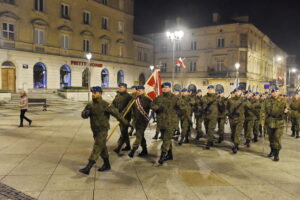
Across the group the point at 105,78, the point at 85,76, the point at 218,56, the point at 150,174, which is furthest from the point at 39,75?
the point at 218,56

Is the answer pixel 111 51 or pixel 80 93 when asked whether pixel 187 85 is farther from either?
pixel 80 93

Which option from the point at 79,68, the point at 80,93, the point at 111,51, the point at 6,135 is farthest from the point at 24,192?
the point at 111,51

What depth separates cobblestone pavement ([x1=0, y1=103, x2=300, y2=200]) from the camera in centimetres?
522

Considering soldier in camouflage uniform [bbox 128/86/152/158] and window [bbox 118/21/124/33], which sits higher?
window [bbox 118/21/124/33]

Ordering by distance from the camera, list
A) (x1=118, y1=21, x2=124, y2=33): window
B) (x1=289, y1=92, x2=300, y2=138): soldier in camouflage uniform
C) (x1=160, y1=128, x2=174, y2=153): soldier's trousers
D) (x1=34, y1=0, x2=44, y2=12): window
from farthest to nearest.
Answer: (x1=118, y1=21, x2=124, y2=33): window
(x1=34, y1=0, x2=44, y2=12): window
(x1=289, y1=92, x2=300, y2=138): soldier in camouflage uniform
(x1=160, y1=128, x2=174, y2=153): soldier's trousers

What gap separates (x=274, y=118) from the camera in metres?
8.24

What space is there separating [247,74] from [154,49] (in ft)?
59.4

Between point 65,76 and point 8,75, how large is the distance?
7324 millimetres

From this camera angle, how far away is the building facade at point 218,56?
44812mm

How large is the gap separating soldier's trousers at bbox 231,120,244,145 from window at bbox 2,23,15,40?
2673 centimetres

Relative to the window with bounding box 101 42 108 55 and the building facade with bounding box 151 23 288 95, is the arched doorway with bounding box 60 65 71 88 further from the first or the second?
the building facade with bounding box 151 23 288 95

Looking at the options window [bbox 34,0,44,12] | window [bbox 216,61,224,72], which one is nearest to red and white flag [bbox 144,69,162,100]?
window [bbox 34,0,44,12]

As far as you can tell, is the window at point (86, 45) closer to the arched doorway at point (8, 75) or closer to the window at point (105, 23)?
the window at point (105, 23)

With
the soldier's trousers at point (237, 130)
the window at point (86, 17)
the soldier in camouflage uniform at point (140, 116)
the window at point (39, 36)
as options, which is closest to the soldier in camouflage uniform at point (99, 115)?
the soldier in camouflage uniform at point (140, 116)
